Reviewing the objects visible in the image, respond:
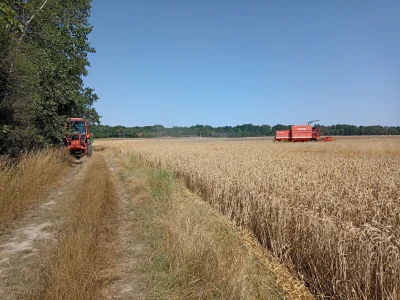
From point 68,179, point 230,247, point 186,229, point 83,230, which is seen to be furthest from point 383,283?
point 68,179

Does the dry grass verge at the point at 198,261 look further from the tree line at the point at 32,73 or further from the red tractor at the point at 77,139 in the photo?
the red tractor at the point at 77,139

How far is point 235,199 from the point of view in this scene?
6125 millimetres

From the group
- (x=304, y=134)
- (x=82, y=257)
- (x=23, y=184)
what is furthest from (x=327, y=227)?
(x=304, y=134)

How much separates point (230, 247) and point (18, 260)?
338 centimetres

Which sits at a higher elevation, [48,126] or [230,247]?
[48,126]

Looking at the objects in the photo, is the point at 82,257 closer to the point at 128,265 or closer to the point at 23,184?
the point at 128,265

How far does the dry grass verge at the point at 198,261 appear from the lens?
3076 mm

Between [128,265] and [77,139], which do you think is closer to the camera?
[128,265]

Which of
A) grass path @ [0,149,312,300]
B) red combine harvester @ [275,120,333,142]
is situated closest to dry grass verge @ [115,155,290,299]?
grass path @ [0,149,312,300]

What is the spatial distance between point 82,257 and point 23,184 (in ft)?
17.9

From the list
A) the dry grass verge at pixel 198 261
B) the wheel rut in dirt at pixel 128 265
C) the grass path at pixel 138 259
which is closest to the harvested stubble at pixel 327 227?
the grass path at pixel 138 259

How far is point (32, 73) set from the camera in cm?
987

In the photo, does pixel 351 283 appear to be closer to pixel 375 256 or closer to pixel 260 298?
pixel 375 256

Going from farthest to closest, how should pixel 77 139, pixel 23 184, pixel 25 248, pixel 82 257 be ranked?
pixel 77 139 < pixel 23 184 < pixel 25 248 < pixel 82 257
